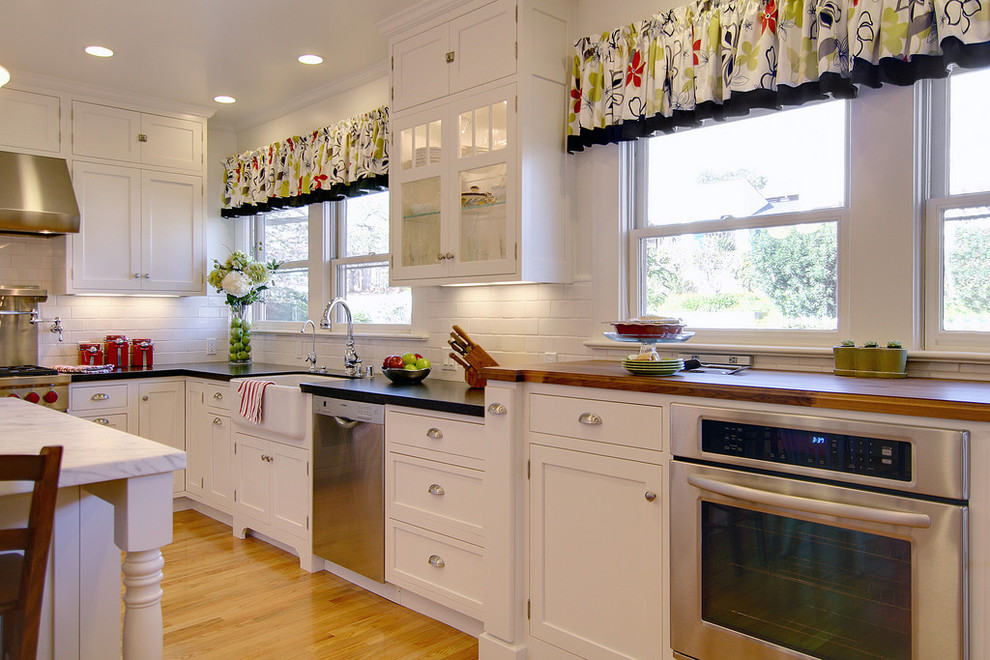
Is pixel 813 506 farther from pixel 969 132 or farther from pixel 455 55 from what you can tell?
pixel 455 55

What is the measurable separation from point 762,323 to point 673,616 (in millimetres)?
1146

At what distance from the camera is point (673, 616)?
2045 millimetres

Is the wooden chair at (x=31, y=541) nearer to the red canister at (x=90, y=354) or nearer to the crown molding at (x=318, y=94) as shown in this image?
the crown molding at (x=318, y=94)

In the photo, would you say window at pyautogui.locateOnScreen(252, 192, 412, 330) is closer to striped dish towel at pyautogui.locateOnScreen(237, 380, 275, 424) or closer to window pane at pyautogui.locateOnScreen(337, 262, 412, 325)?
window pane at pyautogui.locateOnScreen(337, 262, 412, 325)

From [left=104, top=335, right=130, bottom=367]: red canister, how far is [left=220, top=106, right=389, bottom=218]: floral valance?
1.20 m

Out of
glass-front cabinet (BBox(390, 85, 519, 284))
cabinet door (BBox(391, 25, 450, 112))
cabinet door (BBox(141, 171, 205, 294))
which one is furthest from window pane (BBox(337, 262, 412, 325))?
cabinet door (BBox(141, 171, 205, 294))

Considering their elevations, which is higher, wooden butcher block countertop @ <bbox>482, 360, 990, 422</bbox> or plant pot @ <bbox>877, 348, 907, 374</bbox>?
plant pot @ <bbox>877, 348, 907, 374</bbox>

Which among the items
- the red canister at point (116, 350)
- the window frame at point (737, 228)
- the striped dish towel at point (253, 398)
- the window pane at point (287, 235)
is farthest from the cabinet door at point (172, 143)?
the window frame at point (737, 228)

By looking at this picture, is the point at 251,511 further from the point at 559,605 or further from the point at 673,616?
the point at 673,616

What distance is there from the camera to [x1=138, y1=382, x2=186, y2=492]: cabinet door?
4449mm

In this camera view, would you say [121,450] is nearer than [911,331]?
Yes

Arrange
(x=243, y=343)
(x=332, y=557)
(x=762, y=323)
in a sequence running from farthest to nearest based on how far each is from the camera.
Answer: (x=243, y=343)
(x=332, y=557)
(x=762, y=323)

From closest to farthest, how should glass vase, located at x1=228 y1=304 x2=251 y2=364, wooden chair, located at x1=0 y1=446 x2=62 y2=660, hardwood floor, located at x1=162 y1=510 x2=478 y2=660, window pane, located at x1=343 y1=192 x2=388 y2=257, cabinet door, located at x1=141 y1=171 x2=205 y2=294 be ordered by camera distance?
wooden chair, located at x1=0 y1=446 x2=62 y2=660
hardwood floor, located at x1=162 y1=510 x2=478 y2=660
window pane, located at x1=343 y1=192 x2=388 y2=257
cabinet door, located at x1=141 y1=171 x2=205 y2=294
glass vase, located at x1=228 y1=304 x2=251 y2=364

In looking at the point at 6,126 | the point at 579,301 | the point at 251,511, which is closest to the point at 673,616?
the point at 579,301
